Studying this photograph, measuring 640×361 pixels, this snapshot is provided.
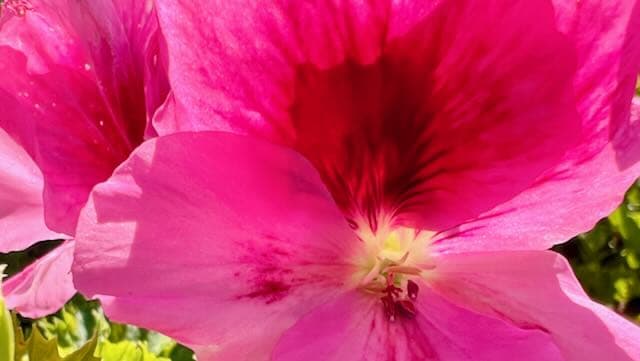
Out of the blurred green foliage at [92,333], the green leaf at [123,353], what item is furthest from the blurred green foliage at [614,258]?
the green leaf at [123,353]

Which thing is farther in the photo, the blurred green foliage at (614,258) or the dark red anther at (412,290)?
the blurred green foliage at (614,258)

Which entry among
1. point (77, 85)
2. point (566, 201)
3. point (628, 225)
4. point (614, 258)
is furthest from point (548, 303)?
point (614, 258)

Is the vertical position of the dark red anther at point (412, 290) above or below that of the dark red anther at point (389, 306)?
above

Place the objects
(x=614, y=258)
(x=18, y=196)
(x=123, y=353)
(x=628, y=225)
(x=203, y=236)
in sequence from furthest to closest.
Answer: (x=614, y=258) → (x=628, y=225) → (x=123, y=353) → (x=18, y=196) → (x=203, y=236)

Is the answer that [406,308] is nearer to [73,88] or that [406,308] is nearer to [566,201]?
[566,201]

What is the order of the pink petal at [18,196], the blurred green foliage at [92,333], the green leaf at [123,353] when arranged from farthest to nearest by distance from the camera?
1. the blurred green foliage at [92,333]
2. the green leaf at [123,353]
3. the pink petal at [18,196]

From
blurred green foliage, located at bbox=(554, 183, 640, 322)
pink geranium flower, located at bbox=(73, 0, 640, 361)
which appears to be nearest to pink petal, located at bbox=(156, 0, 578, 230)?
pink geranium flower, located at bbox=(73, 0, 640, 361)

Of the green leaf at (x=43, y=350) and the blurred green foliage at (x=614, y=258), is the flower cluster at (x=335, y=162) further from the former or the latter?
the blurred green foliage at (x=614, y=258)
